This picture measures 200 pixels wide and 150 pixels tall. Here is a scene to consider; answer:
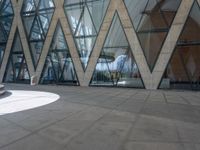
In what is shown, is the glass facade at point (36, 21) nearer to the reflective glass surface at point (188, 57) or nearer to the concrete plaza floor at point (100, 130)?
the reflective glass surface at point (188, 57)

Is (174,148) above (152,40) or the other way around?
the other way around

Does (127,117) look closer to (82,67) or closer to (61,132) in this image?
(61,132)

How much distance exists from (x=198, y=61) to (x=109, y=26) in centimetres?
726

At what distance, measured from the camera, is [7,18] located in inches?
1117

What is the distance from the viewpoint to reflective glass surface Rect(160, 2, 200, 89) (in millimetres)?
19094

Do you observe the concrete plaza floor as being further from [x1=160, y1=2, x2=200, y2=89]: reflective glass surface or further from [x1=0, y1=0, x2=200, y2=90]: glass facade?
[x1=0, y1=0, x2=200, y2=90]: glass facade

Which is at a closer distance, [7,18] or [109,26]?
[109,26]

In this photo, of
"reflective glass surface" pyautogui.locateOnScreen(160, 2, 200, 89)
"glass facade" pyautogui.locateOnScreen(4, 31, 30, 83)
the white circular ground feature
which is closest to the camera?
the white circular ground feature

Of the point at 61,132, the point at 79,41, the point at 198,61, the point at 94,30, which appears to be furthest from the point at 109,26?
the point at 61,132

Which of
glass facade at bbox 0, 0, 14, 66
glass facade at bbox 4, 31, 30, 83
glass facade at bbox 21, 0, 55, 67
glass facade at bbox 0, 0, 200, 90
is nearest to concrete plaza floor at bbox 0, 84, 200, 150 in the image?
glass facade at bbox 0, 0, 200, 90

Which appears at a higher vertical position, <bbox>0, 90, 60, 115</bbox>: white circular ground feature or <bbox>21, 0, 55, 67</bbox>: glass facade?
<bbox>21, 0, 55, 67</bbox>: glass facade

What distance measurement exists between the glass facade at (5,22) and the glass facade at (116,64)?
1155 centimetres

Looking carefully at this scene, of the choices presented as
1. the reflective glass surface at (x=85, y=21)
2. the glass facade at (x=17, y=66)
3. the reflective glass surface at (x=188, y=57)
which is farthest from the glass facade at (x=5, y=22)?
the reflective glass surface at (x=188, y=57)

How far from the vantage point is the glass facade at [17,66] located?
26766mm
